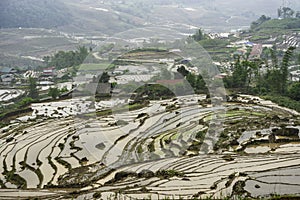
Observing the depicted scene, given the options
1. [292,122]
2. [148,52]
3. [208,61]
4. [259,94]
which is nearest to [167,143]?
[292,122]

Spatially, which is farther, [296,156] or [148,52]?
[148,52]

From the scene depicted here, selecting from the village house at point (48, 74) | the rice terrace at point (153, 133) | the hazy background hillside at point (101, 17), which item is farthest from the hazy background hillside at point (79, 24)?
the rice terrace at point (153, 133)

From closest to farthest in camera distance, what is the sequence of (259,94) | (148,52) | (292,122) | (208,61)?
1. (292,122)
2. (259,94)
3. (208,61)
4. (148,52)

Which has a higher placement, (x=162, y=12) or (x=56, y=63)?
(x=162, y=12)

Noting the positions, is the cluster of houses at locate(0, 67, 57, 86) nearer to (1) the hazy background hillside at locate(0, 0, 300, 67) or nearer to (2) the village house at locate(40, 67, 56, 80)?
(2) the village house at locate(40, 67, 56, 80)

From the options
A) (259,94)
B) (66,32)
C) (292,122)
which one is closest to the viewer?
(292,122)

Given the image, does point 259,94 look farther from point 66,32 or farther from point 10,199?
point 66,32

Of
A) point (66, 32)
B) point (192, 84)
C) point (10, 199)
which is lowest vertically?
point (10, 199)

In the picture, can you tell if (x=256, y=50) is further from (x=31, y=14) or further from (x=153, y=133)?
(x=31, y=14)
